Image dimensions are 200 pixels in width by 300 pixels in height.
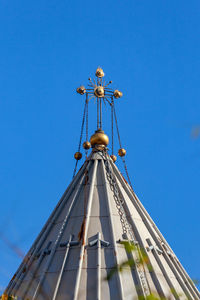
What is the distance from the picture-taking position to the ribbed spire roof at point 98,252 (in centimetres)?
1224

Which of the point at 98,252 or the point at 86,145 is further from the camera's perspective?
the point at 86,145

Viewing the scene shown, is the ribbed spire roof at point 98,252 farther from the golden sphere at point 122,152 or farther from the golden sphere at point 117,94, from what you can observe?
the golden sphere at point 117,94

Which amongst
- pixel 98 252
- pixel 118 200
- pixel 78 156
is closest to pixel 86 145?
pixel 78 156

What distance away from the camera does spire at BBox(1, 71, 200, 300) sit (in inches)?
482

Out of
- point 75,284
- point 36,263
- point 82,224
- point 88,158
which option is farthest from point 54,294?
point 88,158

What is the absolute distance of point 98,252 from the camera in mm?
13094

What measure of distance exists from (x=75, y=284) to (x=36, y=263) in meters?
2.11

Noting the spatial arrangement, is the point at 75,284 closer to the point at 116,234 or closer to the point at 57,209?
the point at 116,234

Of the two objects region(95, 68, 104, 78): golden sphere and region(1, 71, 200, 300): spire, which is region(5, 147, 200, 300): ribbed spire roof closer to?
region(1, 71, 200, 300): spire

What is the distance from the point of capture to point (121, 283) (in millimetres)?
12180

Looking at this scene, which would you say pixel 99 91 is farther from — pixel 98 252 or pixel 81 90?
pixel 98 252

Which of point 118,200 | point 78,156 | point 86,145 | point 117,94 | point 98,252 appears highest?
point 117,94

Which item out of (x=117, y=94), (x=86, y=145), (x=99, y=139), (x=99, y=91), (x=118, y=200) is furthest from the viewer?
(x=117, y=94)

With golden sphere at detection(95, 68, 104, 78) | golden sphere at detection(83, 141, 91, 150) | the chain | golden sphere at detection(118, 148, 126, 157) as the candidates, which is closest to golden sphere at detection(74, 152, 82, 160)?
golden sphere at detection(83, 141, 91, 150)
